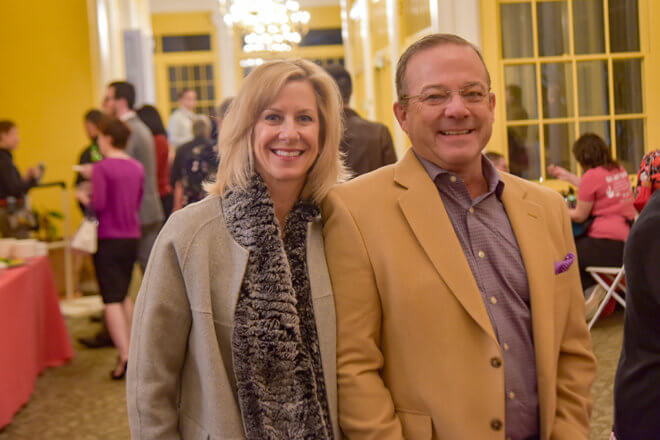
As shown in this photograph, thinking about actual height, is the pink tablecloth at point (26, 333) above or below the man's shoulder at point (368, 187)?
below

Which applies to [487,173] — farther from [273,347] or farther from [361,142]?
[361,142]

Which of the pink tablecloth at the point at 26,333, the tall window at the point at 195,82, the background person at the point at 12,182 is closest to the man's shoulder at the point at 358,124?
the pink tablecloth at the point at 26,333

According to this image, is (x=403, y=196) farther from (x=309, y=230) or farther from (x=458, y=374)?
(x=458, y=374)

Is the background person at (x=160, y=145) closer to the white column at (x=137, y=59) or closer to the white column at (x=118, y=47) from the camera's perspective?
the white column at (x=118, y=47)

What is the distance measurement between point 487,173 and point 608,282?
140 inches

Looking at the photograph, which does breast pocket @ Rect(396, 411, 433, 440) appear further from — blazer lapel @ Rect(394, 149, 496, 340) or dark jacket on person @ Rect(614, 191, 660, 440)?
dark jacket on person @ Rect(614, 191, 660, 440)

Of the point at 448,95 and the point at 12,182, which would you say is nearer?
the point at 448,95

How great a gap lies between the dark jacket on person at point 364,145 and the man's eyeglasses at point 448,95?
7.00 feet

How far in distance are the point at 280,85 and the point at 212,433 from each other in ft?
2.48

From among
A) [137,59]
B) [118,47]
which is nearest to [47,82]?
[118,47]

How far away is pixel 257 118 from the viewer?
1707mm

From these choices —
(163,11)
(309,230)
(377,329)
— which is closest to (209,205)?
(309,230)

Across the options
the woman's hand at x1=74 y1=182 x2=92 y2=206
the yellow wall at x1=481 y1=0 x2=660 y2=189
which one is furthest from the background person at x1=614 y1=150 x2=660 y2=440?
the woman's hand at x1=74 y1=182 x2=92 y2=206

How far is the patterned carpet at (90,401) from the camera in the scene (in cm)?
387
